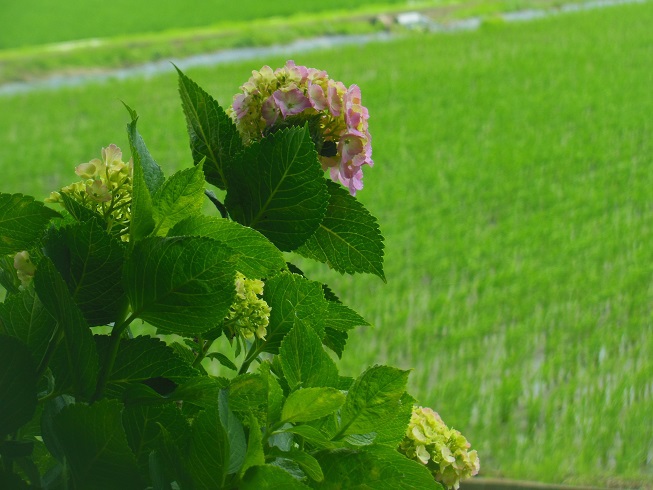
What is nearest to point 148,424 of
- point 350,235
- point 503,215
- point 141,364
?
point 141,364

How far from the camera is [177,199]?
317 millimetres

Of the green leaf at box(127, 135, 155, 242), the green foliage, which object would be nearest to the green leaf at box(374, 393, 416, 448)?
the green foliage

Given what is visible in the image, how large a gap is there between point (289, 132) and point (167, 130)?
16.7ft

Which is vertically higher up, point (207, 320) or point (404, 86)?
point (207, 320)

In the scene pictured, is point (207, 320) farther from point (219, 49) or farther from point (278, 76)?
point (219, 49)

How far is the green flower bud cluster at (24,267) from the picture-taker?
0.33 meters

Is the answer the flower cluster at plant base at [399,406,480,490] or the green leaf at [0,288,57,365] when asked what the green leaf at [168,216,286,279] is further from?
the flower cluster at plant base at [399,406,480,490]

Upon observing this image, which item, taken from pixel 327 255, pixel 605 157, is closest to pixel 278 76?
pixel 327 255

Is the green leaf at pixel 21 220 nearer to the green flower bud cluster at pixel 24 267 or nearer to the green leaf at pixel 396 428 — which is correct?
the green flower bud cluster at pixel 24 267

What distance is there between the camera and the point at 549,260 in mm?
3527

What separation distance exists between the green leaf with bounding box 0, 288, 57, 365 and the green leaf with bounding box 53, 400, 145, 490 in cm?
4

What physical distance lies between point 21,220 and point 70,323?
0.25ft

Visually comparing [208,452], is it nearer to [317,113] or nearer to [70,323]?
[70,323]

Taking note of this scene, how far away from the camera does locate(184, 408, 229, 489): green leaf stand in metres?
0.27
